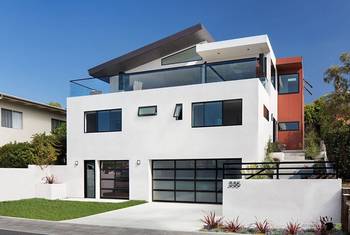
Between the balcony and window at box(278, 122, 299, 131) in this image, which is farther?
window at box(278, 122, 299, 131)

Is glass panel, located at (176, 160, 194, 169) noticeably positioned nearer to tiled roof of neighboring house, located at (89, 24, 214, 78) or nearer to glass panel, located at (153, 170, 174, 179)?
glass panel, located at (153, 170, 174, 179)

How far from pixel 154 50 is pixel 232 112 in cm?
740

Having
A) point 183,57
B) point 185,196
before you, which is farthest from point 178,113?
point 183,57

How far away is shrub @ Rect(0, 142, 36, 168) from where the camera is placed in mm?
22922

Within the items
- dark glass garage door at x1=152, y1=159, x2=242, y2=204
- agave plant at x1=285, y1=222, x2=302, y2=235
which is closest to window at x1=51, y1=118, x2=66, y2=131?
dark glass garage door at x1=152, y1=159, x2=242, y2=204

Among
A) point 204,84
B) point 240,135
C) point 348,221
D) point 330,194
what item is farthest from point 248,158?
point 348,221

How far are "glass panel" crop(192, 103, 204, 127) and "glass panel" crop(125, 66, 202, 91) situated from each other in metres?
1.21

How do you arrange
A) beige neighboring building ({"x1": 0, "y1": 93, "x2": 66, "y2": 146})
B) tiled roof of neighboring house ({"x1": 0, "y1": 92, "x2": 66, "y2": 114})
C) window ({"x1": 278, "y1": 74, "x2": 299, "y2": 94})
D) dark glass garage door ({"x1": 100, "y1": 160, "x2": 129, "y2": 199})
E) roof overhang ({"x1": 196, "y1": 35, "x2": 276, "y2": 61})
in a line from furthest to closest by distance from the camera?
1. beige neighboring building ({"x1": 0, "y1": 93, "x2": 66, "y2": 146})
2. window ({"x1": 278, "y1": 74, "x2": 299, "y2": 94})
3. tiled roof of neighboring house ({"x1": 0, "y1": 92, "x2": 66, "y2": 114})
4. roof overhang ({"x1": 196, "y1": 35, "x2": 276, "y2": 61})
5. dark glass garage door ({"x1": 100, "y1": 160, "x2": 129, "y2": 199})

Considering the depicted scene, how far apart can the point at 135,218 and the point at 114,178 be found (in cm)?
693

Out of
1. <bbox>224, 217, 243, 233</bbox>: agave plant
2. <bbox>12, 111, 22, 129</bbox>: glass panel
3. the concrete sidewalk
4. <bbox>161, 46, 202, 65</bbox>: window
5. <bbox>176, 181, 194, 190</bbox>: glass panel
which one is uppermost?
<bbox>161, 46, 202, 65</bbox>: window

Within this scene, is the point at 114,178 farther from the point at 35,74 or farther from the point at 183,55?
the point at 35,74

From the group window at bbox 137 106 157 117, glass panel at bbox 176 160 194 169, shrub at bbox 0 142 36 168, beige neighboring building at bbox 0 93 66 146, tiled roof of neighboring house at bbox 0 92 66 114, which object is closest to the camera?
glass panel at bbox 176 160 194 169

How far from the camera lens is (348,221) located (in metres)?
10.8

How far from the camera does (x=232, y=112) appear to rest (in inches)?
732
